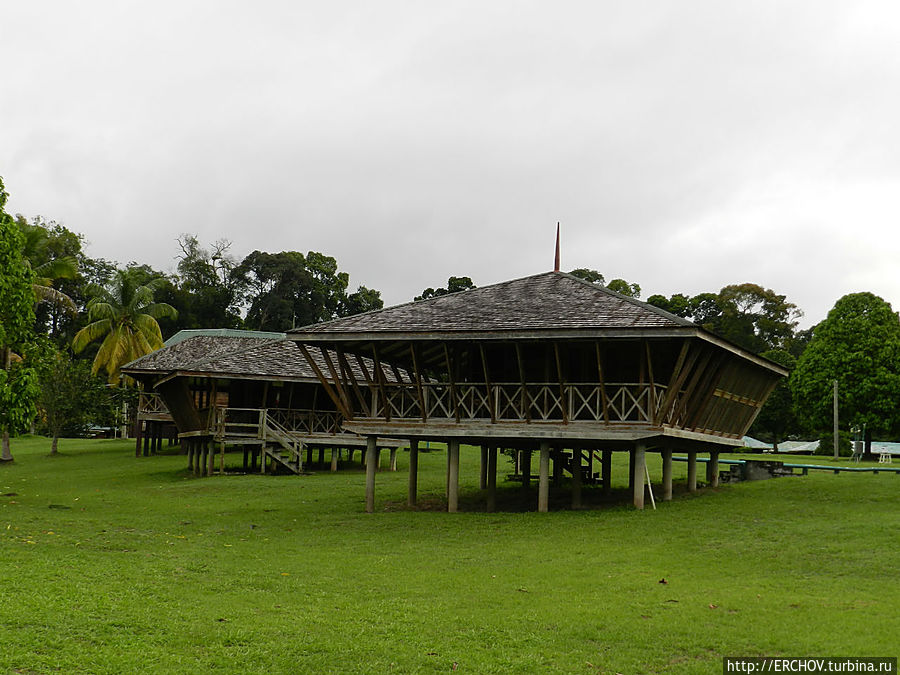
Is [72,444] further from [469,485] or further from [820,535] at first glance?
[820,535]

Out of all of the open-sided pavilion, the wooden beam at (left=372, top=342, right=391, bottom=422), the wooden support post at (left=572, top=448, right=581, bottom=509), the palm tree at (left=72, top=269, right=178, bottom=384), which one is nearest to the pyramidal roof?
the open-sided pavilion

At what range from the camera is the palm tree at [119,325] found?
5400cm

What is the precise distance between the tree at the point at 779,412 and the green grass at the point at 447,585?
1347 inches

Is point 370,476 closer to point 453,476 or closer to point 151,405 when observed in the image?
point 453,476

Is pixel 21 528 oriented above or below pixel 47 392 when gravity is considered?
below

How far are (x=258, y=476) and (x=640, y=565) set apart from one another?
21884mm

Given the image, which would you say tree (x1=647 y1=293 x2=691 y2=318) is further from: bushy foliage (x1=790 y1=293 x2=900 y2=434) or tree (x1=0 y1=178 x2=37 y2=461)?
tree (x1=0 y1=178 x2=37 y2=461)

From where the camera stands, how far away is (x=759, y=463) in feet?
110

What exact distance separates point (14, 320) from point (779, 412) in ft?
158

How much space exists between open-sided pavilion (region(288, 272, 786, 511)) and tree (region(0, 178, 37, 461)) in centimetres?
759

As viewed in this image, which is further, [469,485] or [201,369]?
[201,369]

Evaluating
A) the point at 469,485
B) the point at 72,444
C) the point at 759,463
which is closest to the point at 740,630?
the point at 469,485

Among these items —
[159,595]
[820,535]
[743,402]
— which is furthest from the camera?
[743,402]

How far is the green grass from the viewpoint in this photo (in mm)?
10562
